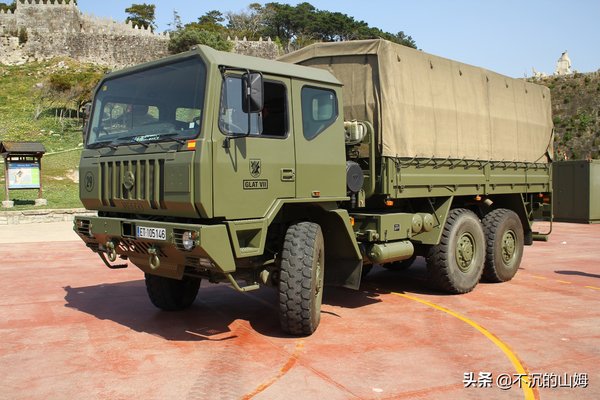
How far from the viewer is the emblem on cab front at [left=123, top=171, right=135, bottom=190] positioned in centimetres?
604

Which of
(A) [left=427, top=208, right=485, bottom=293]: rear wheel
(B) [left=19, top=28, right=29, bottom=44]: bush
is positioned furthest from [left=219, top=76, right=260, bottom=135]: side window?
(B) [left=19, top=28, right=29, bottom=44]: bush

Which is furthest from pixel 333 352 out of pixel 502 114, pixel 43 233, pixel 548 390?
pixel 43 233

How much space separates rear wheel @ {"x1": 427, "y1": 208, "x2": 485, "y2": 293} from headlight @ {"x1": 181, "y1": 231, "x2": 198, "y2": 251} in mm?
4274

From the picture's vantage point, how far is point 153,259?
6.02m

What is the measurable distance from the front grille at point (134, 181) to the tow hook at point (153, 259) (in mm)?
448

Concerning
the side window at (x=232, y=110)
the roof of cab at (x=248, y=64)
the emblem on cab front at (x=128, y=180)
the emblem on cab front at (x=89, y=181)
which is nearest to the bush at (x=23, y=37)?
the roof of cab at (x=248, y=64)

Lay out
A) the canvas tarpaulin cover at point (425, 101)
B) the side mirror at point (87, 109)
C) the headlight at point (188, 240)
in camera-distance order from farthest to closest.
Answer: the canvas tarpaulin cover at point (425, 101), the side mirror at point (87, 109), the headlight at point (188, 240)

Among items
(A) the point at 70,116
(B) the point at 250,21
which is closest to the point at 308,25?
(B) the point at 250,21

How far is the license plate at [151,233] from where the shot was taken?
5.74 meters

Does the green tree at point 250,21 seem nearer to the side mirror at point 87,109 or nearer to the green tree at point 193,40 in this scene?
the green tree at point 193,40

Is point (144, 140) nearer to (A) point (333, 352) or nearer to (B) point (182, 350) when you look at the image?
(B) point (182, 350)

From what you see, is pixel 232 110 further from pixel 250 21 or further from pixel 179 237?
pixel 250 21

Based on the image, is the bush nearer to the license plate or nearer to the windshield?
the windshield

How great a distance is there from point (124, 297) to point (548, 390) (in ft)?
19.9
